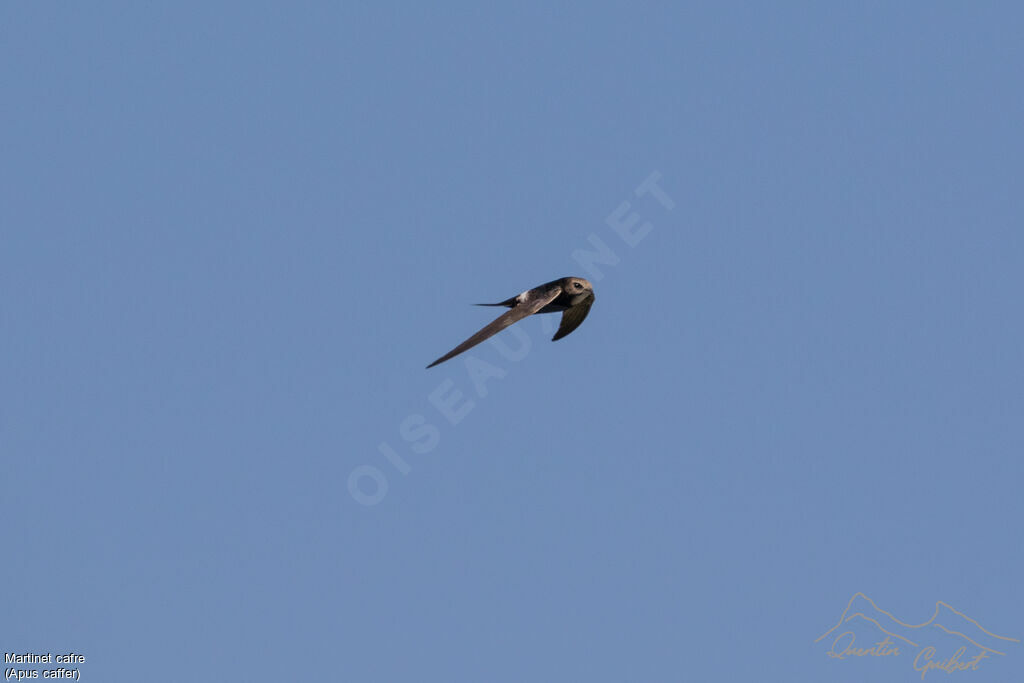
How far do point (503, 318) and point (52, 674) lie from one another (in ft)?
70.8

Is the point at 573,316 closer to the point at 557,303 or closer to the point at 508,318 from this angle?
the point at 557,303

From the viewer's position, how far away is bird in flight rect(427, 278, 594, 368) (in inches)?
1928

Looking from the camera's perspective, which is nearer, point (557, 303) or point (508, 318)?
point (508, 318)

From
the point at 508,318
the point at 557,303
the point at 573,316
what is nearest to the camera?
the point at 508,318

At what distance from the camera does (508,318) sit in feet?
158

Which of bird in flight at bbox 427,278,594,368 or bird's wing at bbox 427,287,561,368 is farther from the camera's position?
bird in flight at bbox 427,278,594,368

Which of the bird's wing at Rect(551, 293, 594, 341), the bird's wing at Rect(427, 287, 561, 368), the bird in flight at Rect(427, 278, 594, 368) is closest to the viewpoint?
the bird's wing at Rect(427, 287, 561, 368)

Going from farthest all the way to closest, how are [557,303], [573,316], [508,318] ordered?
[573,316], [557,303], [508,318]

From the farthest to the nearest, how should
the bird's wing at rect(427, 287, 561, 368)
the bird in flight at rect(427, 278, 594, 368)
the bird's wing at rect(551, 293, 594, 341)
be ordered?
the bird's wing at rect(551, 293, 594, 341)
the bird in flight at rect(427, 278, 594, 368)
the bird's wing at rect(427, 287, 561, 368)

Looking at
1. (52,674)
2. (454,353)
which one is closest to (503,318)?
(454,353)

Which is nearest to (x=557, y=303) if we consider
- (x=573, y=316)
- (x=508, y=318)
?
(x=573, y=316)

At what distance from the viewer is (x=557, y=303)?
170 feet

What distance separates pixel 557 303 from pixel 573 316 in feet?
5.17

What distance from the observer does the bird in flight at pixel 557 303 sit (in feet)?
161
